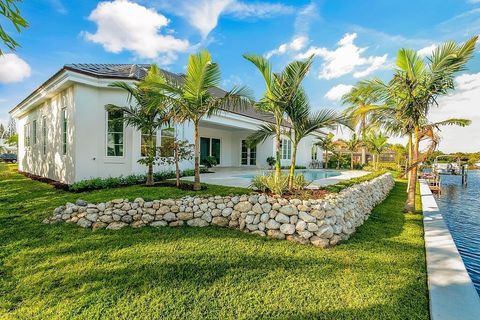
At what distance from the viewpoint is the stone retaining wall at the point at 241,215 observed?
5.20 meters

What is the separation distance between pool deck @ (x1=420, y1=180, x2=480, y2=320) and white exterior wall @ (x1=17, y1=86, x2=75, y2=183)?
11.7 metres

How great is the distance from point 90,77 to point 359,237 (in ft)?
35.6

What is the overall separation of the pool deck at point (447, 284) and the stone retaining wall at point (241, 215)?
1556 mm

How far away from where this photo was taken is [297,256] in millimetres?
4418

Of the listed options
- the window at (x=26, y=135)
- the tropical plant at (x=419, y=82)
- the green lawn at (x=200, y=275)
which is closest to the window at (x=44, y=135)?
the window at (x=26, y=135)

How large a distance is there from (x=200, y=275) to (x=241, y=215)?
7.51 feet

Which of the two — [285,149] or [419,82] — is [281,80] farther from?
[285,149]

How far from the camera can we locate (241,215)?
581 cm

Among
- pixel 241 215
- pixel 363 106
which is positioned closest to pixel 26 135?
pixel 241 215

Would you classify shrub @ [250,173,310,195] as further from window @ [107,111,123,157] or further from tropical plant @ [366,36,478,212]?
window @ [107,111,123,157]

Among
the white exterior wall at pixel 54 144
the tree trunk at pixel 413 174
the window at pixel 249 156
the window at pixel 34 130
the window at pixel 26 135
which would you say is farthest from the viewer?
the window at pixel 249 156

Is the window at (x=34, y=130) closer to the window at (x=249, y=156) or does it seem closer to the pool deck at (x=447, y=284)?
the window at (x=249, y=156)

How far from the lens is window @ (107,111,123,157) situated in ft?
34.4

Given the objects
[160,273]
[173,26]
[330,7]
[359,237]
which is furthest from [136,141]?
[330,7]
